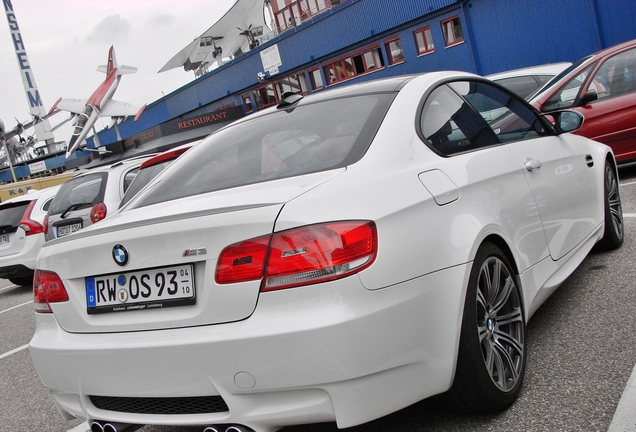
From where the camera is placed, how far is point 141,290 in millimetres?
2408

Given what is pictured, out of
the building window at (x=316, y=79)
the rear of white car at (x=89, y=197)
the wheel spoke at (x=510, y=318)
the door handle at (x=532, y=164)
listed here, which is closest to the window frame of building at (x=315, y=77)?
the building window at (x=316, y=79)

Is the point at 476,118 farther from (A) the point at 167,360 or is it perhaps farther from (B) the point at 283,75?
(B) the point at 283,75

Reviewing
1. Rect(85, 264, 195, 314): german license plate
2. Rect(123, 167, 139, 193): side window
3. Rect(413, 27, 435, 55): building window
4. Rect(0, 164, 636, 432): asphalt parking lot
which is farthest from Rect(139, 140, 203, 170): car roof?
Rect(413, 27, 435, 55): building window

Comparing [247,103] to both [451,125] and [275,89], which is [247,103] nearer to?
[275,89]

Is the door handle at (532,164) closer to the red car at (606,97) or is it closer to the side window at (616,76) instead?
the red car at (606,97)

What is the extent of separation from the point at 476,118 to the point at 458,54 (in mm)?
26418

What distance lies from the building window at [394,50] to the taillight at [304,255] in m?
30.2

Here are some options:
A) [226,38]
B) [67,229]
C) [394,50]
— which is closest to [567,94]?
[67,229]

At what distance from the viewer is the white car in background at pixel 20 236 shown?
10.4m

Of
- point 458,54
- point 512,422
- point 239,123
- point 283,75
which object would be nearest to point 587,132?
point 239,123

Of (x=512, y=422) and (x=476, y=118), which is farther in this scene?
(x=476, y=118)

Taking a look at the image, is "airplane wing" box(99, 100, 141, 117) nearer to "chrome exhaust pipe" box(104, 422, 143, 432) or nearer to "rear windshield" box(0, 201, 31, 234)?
"rear windshield" box(0, 201, 31, 234)

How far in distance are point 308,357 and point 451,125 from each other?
4.80 ft

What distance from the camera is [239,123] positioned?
3623 mm
